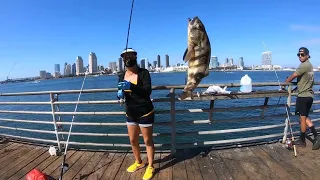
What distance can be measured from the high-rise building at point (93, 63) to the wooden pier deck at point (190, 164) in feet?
5.45

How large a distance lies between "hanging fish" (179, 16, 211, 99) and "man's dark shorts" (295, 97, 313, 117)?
8.79 feet

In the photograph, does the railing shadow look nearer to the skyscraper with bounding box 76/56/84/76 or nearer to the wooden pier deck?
the wooden pier deck

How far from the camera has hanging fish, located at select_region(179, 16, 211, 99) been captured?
295 cm

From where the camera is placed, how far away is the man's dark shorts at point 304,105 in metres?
4.78

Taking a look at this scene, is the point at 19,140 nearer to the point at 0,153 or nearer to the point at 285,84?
the point at 0,153

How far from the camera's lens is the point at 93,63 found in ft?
16.9

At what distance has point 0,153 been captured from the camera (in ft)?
17.7

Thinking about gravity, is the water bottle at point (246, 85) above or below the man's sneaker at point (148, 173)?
above

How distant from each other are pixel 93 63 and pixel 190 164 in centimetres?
275

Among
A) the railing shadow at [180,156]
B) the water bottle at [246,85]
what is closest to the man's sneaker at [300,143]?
the water bottle at [246,85]

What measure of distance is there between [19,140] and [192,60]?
5.18m

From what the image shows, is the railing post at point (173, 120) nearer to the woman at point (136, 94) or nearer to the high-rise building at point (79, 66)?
the woman at point (136, 94)

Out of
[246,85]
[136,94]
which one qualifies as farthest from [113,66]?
[246,85]

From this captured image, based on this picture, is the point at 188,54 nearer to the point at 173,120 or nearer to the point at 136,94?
the point at 136,94
